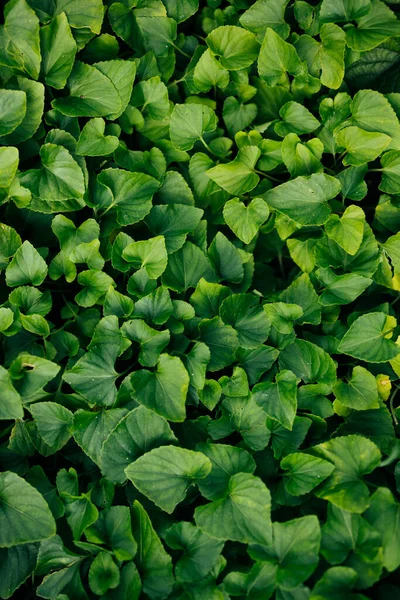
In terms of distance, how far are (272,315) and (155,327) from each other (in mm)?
386

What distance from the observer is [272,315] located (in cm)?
177

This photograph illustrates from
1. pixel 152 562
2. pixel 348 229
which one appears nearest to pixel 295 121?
pixel 348 229

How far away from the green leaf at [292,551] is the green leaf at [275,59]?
1476 mm

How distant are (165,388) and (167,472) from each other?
0.80ft

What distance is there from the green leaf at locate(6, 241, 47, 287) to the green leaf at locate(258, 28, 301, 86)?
40.0 inches

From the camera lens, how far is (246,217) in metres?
1.86

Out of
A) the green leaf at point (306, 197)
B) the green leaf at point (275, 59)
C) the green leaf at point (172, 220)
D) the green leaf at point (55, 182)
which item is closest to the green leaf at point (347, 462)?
the green leaf at point (306, 197)

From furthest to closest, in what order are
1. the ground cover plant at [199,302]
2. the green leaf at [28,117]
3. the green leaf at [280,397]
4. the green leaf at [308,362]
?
the green leaf at [28,117], the green leaf at [308,362], the green leaf at [280,397], the ground cover plant at [199,302]

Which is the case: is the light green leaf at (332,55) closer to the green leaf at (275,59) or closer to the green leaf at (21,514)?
the green leaf at (275,59)

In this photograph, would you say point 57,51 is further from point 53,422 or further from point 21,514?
point 21,514

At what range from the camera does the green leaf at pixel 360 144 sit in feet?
5.91

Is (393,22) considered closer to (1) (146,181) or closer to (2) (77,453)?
(1) (146,181)

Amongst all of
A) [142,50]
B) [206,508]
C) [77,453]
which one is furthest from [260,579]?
[142,50]

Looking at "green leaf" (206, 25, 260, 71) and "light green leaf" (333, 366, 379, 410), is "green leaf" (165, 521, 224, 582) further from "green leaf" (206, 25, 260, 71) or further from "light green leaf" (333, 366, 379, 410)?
"green leaf" (206, 25, 260, 71)
